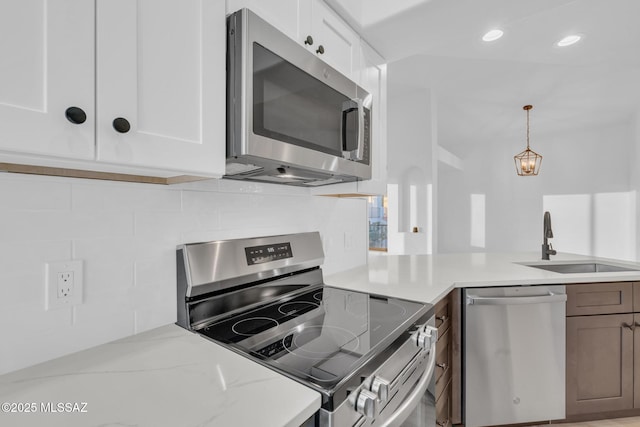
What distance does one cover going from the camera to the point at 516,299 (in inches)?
63.9

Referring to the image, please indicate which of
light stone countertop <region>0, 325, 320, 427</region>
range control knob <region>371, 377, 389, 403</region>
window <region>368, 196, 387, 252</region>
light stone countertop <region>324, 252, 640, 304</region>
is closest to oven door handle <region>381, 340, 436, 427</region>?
range control knob <region>371, 377, 389, 403</region>

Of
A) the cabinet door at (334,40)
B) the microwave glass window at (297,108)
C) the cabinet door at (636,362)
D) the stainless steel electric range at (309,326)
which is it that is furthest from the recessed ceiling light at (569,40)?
the stainless steel electric range at (309,326)

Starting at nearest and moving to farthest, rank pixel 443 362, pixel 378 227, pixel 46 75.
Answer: pixel 46 75
pixel 443 362
pixel 378 227

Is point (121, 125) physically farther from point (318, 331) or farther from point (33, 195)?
point (318, 331)

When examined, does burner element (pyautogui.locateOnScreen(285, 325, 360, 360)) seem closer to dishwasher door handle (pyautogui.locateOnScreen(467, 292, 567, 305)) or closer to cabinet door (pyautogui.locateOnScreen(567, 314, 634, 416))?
dishwasher door handle (pyautogui.locateOnScreen(467, 292, 567, 305))

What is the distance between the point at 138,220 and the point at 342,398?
0.77m

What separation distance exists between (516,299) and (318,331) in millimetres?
1243

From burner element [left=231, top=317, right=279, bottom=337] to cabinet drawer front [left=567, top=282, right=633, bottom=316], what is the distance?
1.68 m

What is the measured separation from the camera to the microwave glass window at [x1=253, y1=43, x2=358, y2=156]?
0.87m

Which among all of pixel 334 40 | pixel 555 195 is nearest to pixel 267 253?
pixel 334 40

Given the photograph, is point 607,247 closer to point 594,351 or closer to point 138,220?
point 594,351

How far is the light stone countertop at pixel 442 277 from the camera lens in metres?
1.48

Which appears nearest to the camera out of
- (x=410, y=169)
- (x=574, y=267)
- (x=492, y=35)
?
(x=574, y=267)

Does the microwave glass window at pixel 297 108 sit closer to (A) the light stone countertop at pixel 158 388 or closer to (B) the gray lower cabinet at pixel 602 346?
(A) the light stone countertop at pixel 158 388
